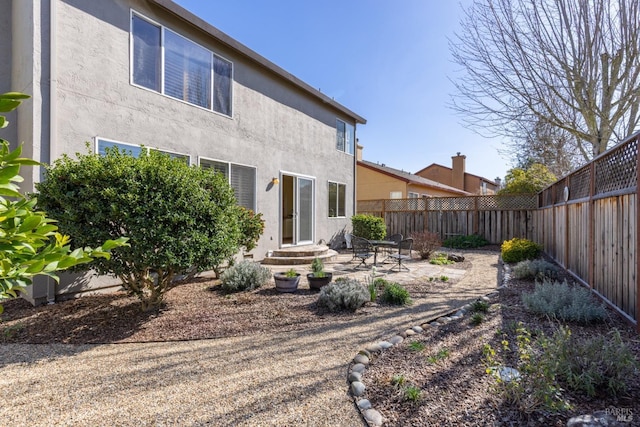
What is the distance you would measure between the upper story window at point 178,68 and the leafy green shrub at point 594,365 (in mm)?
7802

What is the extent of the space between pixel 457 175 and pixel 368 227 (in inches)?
889

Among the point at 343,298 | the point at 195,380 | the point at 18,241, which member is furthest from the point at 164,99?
the point at 18,241

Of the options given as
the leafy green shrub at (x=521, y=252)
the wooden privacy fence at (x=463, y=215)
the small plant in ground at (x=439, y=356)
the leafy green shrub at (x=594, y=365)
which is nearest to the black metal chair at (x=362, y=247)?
the leafy green shrub at (x=521, y=252)

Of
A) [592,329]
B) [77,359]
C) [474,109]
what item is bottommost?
[77,359]

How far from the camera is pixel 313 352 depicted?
11.6 ft

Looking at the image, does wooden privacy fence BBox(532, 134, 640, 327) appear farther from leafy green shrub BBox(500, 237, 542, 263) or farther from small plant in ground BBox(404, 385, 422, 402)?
small plant in ground BBox(404, 385, 422, 402)

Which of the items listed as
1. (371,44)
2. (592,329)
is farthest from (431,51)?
(592,329)

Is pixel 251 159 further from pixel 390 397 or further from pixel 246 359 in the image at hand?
pixel 390 397

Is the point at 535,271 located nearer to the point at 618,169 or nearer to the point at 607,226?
the point at 607,226

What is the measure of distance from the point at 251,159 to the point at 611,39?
312 inches

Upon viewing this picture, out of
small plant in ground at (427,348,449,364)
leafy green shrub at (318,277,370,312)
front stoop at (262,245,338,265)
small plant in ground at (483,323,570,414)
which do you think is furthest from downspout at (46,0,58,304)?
small plant in ground at (483,323,570,414)

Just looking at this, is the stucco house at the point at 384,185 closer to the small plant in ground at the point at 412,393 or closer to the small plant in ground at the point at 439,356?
the small plant in ground at the point at 439,356

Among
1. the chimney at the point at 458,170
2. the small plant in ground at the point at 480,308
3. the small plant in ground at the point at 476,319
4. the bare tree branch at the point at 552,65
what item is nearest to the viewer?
the small plant in ground at the point at 476,319

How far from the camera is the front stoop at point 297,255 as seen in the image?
9242mm
